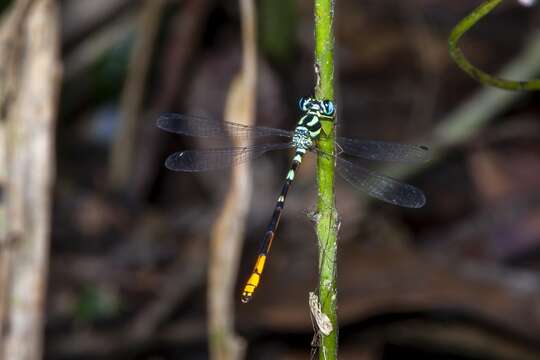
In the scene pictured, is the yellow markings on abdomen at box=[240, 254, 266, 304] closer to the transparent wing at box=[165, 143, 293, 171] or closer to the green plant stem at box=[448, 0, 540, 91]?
the transparent wing at box=[165, 143, 293, 171]

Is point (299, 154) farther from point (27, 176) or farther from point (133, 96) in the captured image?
point (133, 96)

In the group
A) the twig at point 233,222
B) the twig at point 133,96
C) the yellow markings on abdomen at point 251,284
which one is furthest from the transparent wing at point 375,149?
the twig at point 133,96

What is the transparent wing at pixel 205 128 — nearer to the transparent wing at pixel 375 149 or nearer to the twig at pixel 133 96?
the transparent wing at pixel 375 149

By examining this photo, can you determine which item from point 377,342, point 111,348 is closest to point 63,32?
point 111,348

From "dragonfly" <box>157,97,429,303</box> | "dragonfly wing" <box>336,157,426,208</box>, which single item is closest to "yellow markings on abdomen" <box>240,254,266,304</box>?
"dragonfly" <box>157,97,429,303</box>

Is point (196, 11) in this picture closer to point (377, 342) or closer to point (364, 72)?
point (364, 72)

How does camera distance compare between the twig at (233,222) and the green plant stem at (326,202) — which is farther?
the twig at (233,222)
